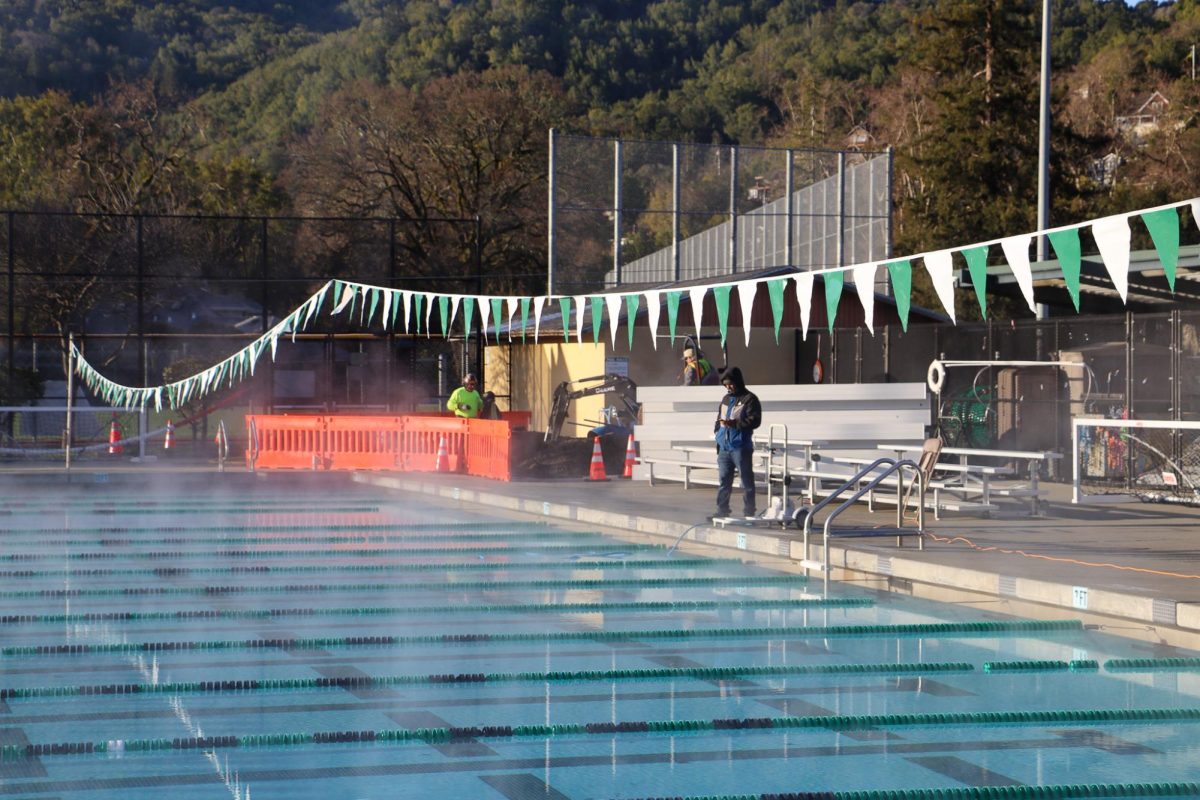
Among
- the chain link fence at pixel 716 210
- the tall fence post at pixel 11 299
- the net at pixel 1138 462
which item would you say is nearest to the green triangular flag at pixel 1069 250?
the net at pixel 1138 462

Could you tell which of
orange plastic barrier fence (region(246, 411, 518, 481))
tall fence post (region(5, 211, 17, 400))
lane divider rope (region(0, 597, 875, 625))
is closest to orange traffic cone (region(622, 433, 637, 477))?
orange plastic barrier fence (region(246, 411, 518, 481))

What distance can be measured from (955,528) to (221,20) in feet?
312

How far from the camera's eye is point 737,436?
15906 mm

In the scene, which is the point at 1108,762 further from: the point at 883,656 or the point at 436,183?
the point at 436,183

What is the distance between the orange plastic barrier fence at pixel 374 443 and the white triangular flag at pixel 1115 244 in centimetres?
1482

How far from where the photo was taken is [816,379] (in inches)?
1152

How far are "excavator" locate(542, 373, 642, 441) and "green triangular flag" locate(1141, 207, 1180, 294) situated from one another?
16.1m

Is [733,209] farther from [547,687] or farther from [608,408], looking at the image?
[547,687]

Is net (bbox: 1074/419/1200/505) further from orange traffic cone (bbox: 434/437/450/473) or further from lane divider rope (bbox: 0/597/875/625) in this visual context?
orange traffic cone (bbox: 434/437/450/473)

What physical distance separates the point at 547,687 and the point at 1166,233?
14.5 feet

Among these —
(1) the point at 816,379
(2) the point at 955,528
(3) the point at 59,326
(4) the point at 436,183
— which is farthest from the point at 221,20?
(2) the point at 955,528

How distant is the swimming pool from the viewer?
6.45 metres

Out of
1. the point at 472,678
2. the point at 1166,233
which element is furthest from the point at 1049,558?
the point at 472,678

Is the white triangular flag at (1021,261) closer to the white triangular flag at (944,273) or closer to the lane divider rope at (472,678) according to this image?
the white triangular flag at (944,273)
